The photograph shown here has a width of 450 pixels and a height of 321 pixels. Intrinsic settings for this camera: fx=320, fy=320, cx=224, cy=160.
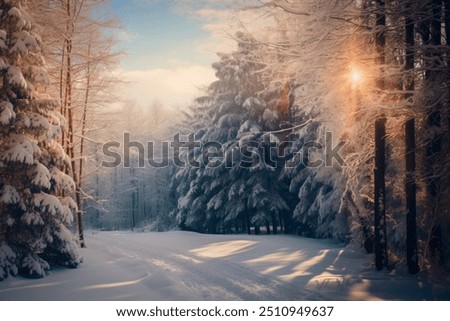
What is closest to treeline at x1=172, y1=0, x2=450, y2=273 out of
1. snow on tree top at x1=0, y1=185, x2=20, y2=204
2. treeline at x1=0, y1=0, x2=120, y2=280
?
treeline at x1=0, y1=0, x2=120, y2=280

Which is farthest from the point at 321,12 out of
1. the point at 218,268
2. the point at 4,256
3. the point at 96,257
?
the point at 96,257

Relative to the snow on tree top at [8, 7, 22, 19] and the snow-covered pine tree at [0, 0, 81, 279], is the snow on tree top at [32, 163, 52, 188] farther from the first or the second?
the snow on tree top at [8, 7, 22, 19]

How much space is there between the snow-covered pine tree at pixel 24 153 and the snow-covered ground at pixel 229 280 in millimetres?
902

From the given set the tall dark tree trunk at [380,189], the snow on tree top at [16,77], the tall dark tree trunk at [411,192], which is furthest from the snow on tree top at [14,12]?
the tall dark tree trunk at [411,192]

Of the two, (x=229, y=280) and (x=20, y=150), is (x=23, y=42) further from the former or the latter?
(x=229, y=280)

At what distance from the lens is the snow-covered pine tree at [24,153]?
8578mm

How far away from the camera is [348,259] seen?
11.4 metres

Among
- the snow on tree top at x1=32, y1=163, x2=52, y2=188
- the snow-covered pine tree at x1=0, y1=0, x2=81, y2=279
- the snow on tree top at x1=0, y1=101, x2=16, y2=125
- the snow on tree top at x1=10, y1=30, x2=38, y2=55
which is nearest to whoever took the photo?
the snow on tree top at x1=0, y1=101, x2=16, y2=125

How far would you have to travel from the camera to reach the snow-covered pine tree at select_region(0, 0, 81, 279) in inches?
338

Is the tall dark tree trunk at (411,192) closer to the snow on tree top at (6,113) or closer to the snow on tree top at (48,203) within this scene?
the snow on tree top at (48,203)

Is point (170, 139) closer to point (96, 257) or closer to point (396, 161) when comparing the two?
point (96, 257)

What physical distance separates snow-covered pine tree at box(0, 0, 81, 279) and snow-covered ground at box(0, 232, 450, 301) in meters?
0.90

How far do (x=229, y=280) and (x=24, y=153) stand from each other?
21.1 feet
